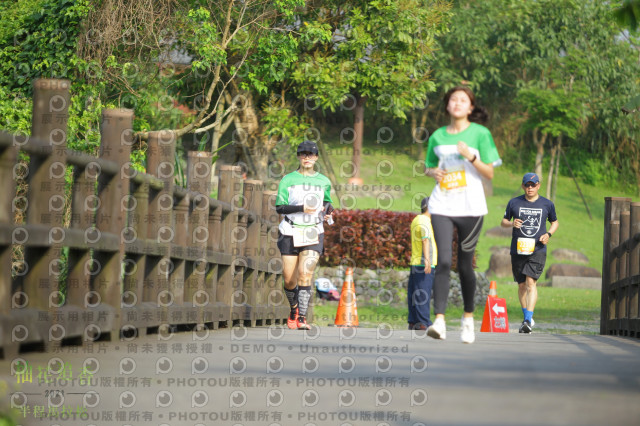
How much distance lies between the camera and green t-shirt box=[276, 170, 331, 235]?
10281mm

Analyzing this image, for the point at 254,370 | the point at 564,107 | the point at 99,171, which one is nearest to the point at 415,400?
the point at 254,370

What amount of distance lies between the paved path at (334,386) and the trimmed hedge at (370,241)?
57.6 ft

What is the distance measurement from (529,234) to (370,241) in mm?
11808

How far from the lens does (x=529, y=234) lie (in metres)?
12.6

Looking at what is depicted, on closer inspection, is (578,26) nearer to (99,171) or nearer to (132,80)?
(132,80)

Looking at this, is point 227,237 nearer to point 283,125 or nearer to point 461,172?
point 461,172

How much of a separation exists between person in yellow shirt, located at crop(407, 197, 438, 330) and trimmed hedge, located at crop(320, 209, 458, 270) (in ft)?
31.9

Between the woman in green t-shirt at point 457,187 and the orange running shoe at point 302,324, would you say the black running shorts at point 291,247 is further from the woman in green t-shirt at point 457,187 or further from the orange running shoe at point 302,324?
the woman in green t-shirt at point 457,187

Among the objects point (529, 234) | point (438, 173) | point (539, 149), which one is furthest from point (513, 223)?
point (539, 149)

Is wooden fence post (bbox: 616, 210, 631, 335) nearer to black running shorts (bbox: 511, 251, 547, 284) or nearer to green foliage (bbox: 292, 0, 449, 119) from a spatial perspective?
black running shorts (bbox: 511, 251, 547, 284)

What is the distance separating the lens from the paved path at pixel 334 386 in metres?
3.81

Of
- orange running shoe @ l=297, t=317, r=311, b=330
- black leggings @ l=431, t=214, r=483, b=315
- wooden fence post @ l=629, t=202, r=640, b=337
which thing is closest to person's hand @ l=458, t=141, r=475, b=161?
black leggings @ l=431, t=214, r=483, b=315

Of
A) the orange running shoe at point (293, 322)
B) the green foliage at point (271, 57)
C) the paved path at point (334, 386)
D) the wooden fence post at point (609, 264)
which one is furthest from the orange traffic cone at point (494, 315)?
the green foliage at point (271, 57)

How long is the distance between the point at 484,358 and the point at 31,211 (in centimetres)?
256
